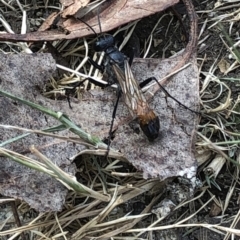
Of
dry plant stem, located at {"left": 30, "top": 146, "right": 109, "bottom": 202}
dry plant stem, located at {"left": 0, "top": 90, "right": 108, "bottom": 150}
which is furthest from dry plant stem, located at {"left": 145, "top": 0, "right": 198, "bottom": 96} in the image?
dry plant stem, located at {"left": 30, "top": 146, "right": 109, "bottom": 202}

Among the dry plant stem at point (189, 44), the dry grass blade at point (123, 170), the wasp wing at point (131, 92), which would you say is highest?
the dry plant stem at point (189, 44)

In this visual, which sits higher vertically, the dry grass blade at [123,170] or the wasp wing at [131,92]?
the wasp wing at [131,92]

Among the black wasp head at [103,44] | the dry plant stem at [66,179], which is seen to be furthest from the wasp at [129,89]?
the dry plant stem at [66,179]

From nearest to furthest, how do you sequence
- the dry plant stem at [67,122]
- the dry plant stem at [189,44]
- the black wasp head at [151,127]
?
1. the dry plant stem at [67,122]
2. the black wasp head at [151,127]
3. the dry plant stem at [189,44]

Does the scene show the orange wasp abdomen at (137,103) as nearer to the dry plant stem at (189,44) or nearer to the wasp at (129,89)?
the wasp at (129,89)

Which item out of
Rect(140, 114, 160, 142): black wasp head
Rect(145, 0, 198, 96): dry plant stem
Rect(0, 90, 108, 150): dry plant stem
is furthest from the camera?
Rect(145, 0, 198, 96): dry plant stem

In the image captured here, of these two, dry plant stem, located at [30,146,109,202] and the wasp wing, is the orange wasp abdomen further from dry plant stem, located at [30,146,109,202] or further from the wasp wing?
dry plant stem, located at [30,146,109,202]

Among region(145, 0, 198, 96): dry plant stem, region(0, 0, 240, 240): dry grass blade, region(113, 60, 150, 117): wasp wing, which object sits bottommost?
region(0, 0, 240, 240): dry grass blade

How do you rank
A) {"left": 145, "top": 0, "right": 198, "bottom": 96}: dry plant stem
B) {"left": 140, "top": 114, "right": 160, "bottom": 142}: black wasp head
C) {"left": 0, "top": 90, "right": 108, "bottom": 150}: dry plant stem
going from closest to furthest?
{"left": 0, "top": 90, "right": 108, "bottom": 150}: dry plant stem
{"left": 140, "top": 114, "right": 160, "bottom": 142}: black wasp head
{"left": 145, "top": 0, "right": 198, "bottom": 96}: dry plant stem
